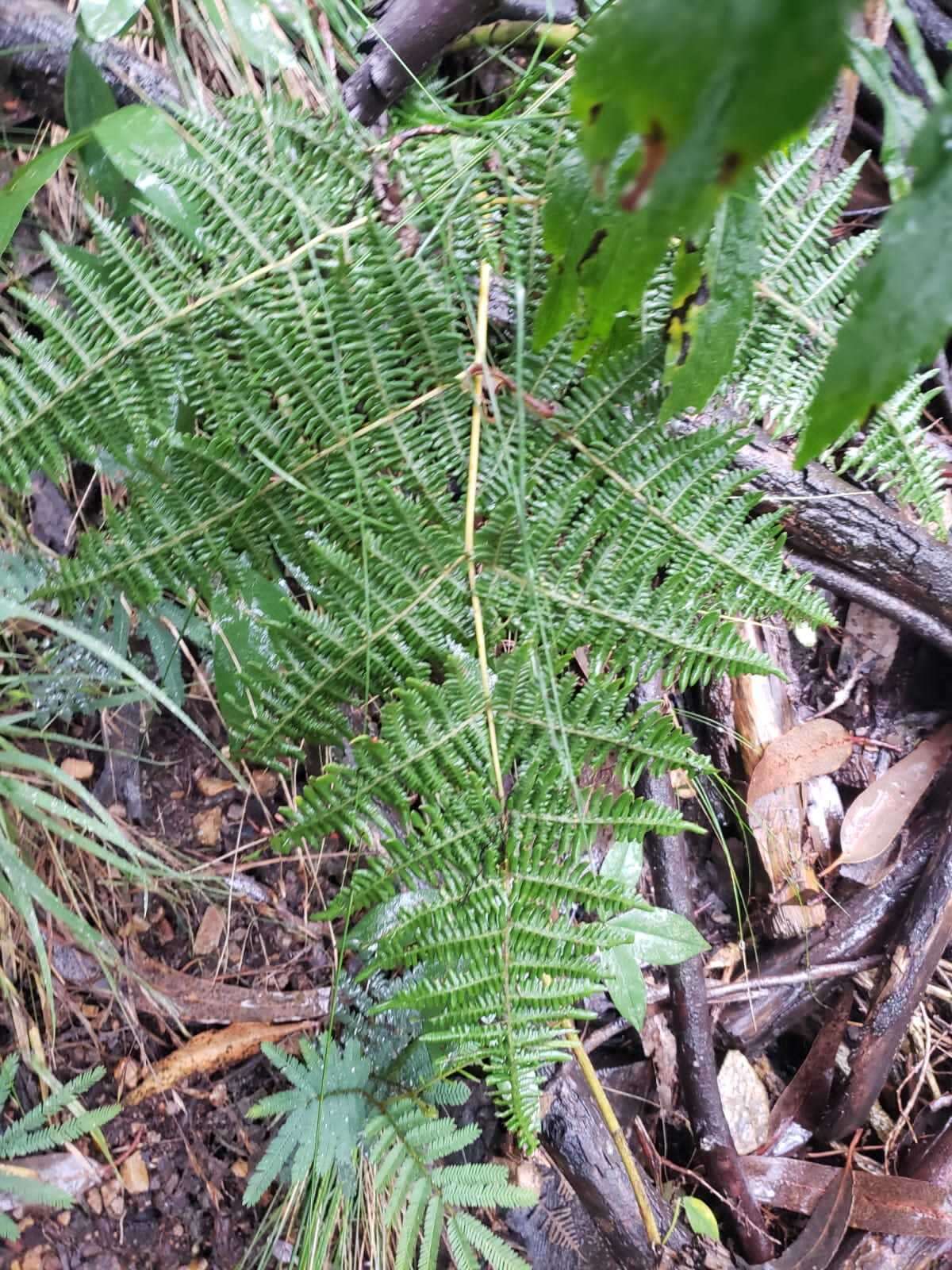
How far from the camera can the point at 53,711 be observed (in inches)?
56.6

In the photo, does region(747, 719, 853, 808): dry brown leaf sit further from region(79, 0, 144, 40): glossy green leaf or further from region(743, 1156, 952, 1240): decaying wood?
region(79, 0, 144, 40): glossy green leaf

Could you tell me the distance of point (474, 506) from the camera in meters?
1.16

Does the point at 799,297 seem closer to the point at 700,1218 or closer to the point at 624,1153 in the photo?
the point at 624,1153

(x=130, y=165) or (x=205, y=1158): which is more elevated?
(x=130, y=165)

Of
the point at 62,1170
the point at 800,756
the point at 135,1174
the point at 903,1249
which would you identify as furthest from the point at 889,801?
the point at 62,1170

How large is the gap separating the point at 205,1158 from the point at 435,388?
1504 millimetres

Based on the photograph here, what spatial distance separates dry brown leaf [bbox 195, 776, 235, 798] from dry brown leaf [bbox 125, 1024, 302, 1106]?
1.50 feet

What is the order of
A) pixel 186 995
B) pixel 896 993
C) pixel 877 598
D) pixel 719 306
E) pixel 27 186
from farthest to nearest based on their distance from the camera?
1. pixel 896 993
2. pixel 877 598
3. pixel 186 995
4. pixel 27 186
5. pixel 719 306

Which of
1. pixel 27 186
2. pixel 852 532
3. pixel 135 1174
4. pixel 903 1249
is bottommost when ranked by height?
pixel 903 1249

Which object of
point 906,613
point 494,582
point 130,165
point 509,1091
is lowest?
point 906,613

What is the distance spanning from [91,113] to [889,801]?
219 cm

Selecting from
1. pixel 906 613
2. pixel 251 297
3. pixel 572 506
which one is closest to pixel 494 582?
pixel 572 506

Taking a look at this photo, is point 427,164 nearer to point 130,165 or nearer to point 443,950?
point 130,165

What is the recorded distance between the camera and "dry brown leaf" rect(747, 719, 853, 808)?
1889 millimetres
